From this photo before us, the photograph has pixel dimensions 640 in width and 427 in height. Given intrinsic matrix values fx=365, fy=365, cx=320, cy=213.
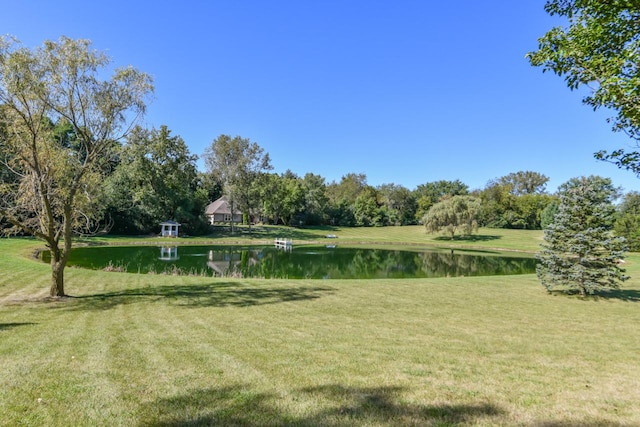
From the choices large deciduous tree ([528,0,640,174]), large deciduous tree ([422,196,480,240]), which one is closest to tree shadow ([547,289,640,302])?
large deciduous tree ([528,0,640,174])

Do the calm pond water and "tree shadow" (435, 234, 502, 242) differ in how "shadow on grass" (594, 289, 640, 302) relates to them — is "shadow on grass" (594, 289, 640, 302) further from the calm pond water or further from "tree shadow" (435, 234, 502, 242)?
"tree shadow" (435, 234, 502, 242)

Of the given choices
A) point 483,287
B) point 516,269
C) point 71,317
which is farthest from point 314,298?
point 516,269

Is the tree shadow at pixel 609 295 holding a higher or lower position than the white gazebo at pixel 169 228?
lower

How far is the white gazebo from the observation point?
1650 inches

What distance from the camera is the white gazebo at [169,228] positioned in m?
41.9

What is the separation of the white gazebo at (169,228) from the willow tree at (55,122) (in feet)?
109

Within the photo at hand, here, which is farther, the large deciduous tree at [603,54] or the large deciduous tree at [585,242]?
the large deciduous tree at [585,242]

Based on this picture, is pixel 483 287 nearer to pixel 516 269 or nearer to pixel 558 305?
pixel 558 305

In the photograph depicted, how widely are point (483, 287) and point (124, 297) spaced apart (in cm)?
1298

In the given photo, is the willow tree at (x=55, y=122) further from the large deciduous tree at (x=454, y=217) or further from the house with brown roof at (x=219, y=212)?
the house with brown roof at (x=219, y=212)

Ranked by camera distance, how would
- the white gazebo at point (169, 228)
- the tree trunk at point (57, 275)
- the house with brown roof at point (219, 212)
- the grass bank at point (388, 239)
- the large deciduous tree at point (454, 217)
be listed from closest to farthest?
the tree trunk at point (57, 275), the white gazebo at point (169, 228), the grass bank at point (388, 239), the large deciduous tree at point (454, 217), the house with brown roof at point (219, 212)

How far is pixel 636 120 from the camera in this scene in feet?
16.4

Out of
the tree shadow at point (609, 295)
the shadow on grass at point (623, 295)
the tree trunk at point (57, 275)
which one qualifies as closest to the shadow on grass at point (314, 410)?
the tree trunk at point (57, 275)

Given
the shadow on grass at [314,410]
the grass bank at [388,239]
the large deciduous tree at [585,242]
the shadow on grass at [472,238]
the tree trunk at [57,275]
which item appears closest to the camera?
the shadow on grass at [314,410]
